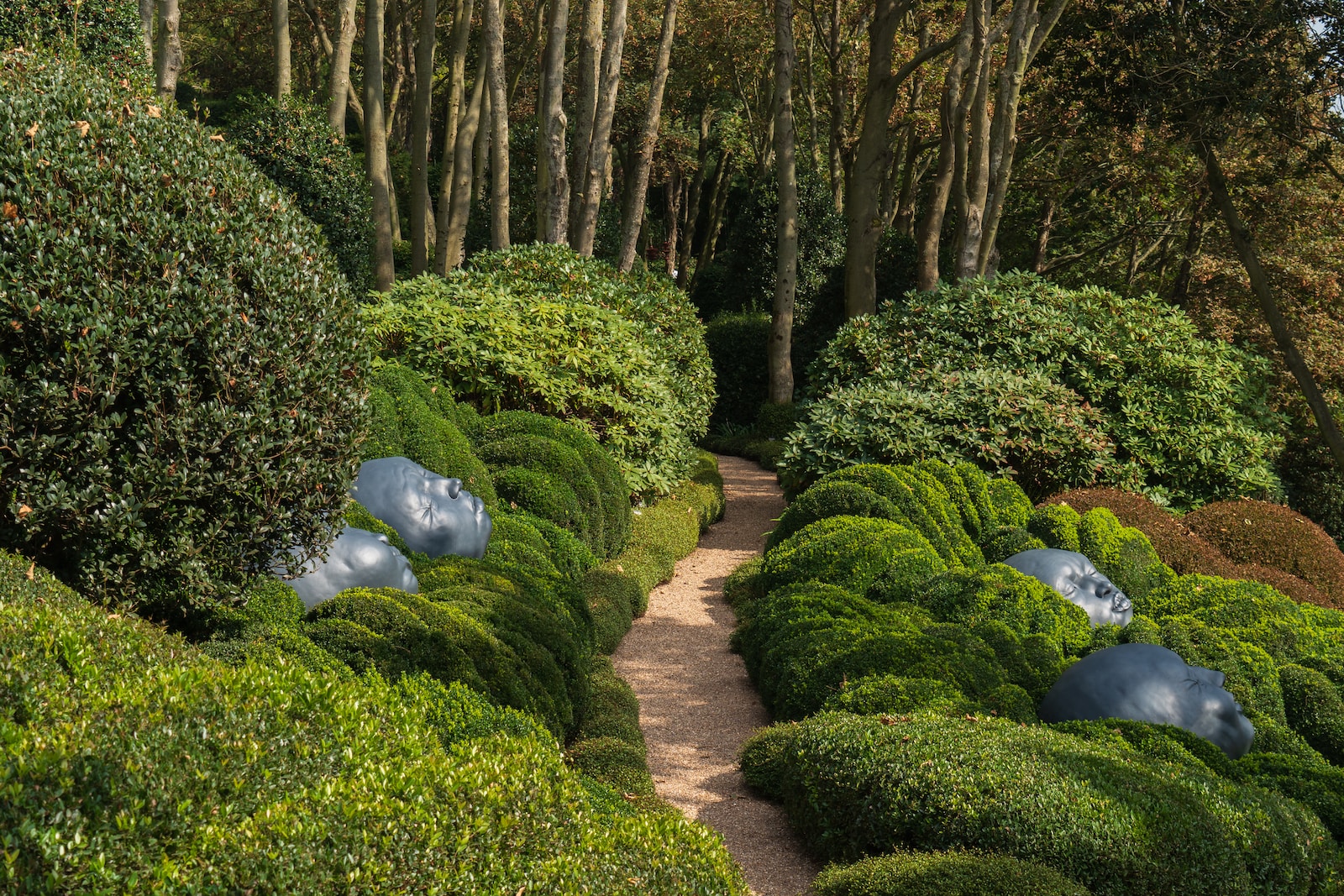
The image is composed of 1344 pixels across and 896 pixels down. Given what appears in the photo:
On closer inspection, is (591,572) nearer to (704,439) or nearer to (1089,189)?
(704,439)

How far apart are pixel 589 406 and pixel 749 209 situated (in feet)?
38.5

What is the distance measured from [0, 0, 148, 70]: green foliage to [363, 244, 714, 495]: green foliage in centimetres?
379

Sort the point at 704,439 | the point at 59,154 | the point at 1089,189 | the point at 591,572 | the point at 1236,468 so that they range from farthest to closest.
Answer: the point at 1089,189 → the point at 704,439 → the point at 1236,468 → the point at 591,572 → the point at 59,154

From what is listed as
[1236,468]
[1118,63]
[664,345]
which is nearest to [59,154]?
[664,345]

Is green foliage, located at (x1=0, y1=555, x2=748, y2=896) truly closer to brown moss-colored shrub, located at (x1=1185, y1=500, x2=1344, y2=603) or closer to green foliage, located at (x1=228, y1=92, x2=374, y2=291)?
brown moss-colored shrub, located at (x1=1185, y1=500, x2=1344, y2=603)

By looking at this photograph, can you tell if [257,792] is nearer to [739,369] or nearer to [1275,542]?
[1275,542]

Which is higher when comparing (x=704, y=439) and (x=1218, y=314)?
(x=1218, y=314)

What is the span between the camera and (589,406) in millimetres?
9461

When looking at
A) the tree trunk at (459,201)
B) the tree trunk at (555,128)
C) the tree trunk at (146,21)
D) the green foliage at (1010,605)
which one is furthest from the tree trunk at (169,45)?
the green foliage at (1010,605)

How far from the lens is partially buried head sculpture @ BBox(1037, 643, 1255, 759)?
5.52m

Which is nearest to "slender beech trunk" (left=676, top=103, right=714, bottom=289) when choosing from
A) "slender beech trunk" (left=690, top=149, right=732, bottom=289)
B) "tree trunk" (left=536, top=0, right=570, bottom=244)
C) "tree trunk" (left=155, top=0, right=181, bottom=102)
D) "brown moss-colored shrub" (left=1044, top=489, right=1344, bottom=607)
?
"slender beech trunk" (left=690, top=149, right=732, bottom=289)

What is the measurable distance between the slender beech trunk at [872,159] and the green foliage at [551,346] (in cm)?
422

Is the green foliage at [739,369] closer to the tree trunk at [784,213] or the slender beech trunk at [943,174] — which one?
the tree trunk at [784,213]

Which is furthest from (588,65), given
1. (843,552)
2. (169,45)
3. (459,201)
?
(843,552)
